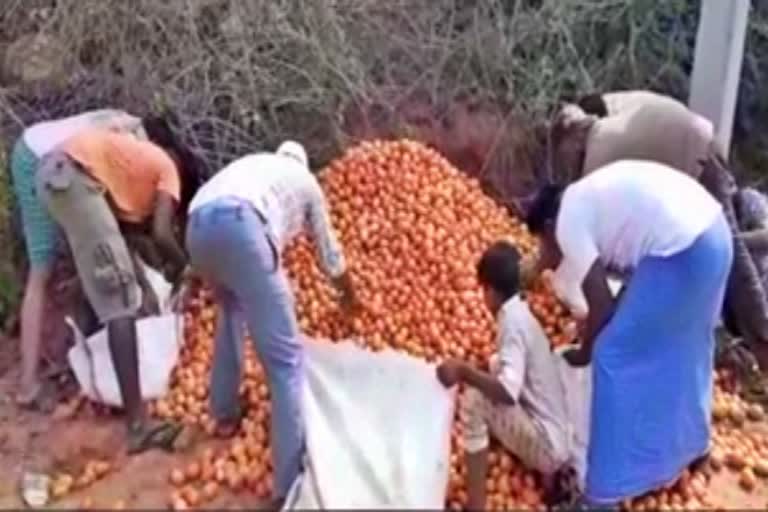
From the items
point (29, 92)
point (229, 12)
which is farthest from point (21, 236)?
point (229, 12)

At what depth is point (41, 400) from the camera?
5891 millimetres

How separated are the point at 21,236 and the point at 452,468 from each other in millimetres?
2375

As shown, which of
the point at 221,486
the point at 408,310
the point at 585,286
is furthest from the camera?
the point at 408,310

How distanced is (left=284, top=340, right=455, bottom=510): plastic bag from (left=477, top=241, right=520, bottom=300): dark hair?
0.35m

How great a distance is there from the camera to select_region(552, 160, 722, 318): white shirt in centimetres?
480

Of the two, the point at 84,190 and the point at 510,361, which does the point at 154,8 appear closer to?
the point at 84,190

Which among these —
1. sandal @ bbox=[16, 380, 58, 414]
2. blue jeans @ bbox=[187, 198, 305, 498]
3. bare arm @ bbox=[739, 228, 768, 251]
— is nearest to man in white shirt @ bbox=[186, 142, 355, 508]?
blue jeans @ bbox=[187, 198, 305, 498]

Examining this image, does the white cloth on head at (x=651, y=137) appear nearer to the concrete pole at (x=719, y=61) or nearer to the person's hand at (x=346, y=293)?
the concrete pole at (x=719, y=61)

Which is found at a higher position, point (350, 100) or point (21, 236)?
point (350, 100)

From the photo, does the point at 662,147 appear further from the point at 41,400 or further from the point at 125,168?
the point at 41,400

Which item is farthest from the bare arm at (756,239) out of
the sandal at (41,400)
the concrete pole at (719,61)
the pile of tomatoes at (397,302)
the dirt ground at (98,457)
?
the sandal at (41,400)

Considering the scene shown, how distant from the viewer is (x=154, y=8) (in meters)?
7.00

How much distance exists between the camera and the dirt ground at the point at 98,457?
206 inches

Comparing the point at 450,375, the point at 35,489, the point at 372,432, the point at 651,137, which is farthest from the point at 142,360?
the point at 651,137
